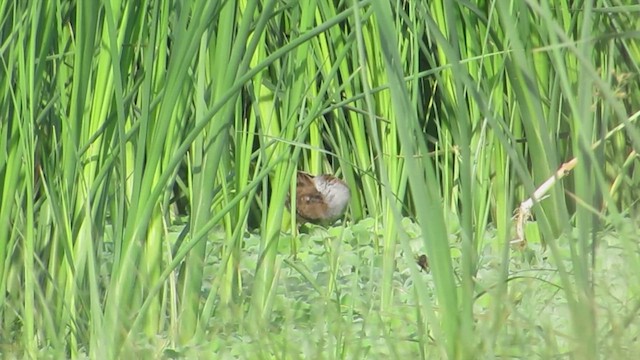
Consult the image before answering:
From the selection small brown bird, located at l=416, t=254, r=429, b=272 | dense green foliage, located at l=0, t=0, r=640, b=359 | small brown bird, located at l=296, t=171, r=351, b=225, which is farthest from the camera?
small brown bird, located at l=296, t=171, r=351, b=225

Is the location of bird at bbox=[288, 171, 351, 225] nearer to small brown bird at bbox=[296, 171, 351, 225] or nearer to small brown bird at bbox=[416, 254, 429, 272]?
small brown bird at bbox=[296, 171, 351, 225]

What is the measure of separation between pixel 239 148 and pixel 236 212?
14 centimetres

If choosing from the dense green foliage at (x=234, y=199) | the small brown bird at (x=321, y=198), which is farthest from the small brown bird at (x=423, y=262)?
the small brown bird at (x=321, y=198)

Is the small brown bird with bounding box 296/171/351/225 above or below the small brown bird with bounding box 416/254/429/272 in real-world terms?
above

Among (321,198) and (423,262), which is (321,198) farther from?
(423,262)

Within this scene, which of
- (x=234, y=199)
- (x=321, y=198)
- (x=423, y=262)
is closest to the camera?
(x=234, y=199)

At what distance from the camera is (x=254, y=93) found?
6.91 feet

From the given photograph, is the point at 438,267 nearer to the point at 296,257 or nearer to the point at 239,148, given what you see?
the point at 239,148

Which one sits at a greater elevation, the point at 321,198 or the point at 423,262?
the point at 321,198

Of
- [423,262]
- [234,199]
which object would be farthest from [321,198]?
[234,199]

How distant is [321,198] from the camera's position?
2.85m

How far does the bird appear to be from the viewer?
2861 millimetres

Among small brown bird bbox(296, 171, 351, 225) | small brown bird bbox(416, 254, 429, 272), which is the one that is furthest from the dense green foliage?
small brown bird bbox(296, 171, 351, 225)

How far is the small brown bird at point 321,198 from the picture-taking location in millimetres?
2861
